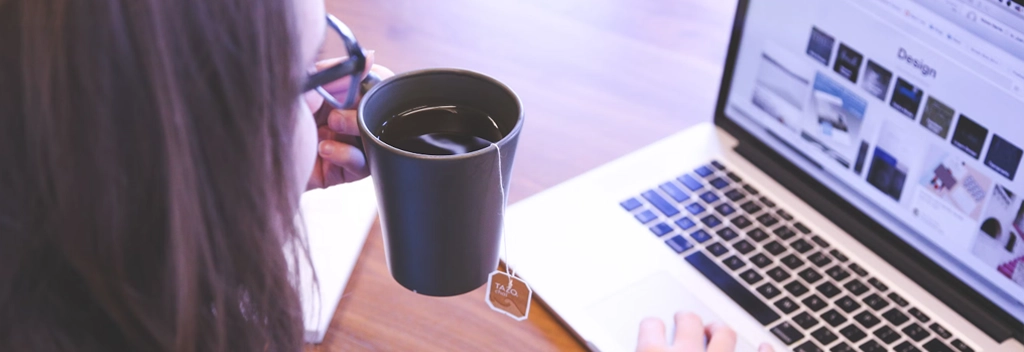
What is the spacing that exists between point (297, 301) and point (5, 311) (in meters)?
0.17

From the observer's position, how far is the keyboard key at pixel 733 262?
73 centimetres

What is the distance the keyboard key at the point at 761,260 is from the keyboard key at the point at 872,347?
0.11 meters

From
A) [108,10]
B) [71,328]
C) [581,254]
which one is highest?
[108,10]

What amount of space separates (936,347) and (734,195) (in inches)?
8.7

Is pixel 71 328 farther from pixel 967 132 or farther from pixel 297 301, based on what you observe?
pixel 967 132

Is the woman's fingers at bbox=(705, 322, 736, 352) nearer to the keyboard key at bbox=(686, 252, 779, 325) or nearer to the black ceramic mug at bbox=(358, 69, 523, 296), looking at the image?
the keyboard key at bbox=(686, 252, 779, 325)

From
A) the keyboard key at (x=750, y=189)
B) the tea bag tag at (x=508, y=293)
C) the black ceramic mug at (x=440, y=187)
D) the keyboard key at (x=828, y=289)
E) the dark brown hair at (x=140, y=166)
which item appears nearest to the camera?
the dark brown hair at (x=140, y=166)

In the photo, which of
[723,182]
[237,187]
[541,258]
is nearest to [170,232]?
[237,187]

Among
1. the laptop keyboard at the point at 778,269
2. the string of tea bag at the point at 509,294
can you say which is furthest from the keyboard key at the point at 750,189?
the string of tea bag at the point at 509,294

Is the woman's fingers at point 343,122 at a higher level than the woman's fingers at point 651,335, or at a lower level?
higher

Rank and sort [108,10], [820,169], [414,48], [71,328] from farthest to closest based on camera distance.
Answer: [414,48] → [820,169] → [71,328] → [108,10]

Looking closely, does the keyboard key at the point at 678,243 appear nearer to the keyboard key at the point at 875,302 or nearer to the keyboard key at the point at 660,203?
the keyboard key at the point at 660,203

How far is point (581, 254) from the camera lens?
2.42 feet

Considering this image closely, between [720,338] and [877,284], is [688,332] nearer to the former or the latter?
[720,338]
